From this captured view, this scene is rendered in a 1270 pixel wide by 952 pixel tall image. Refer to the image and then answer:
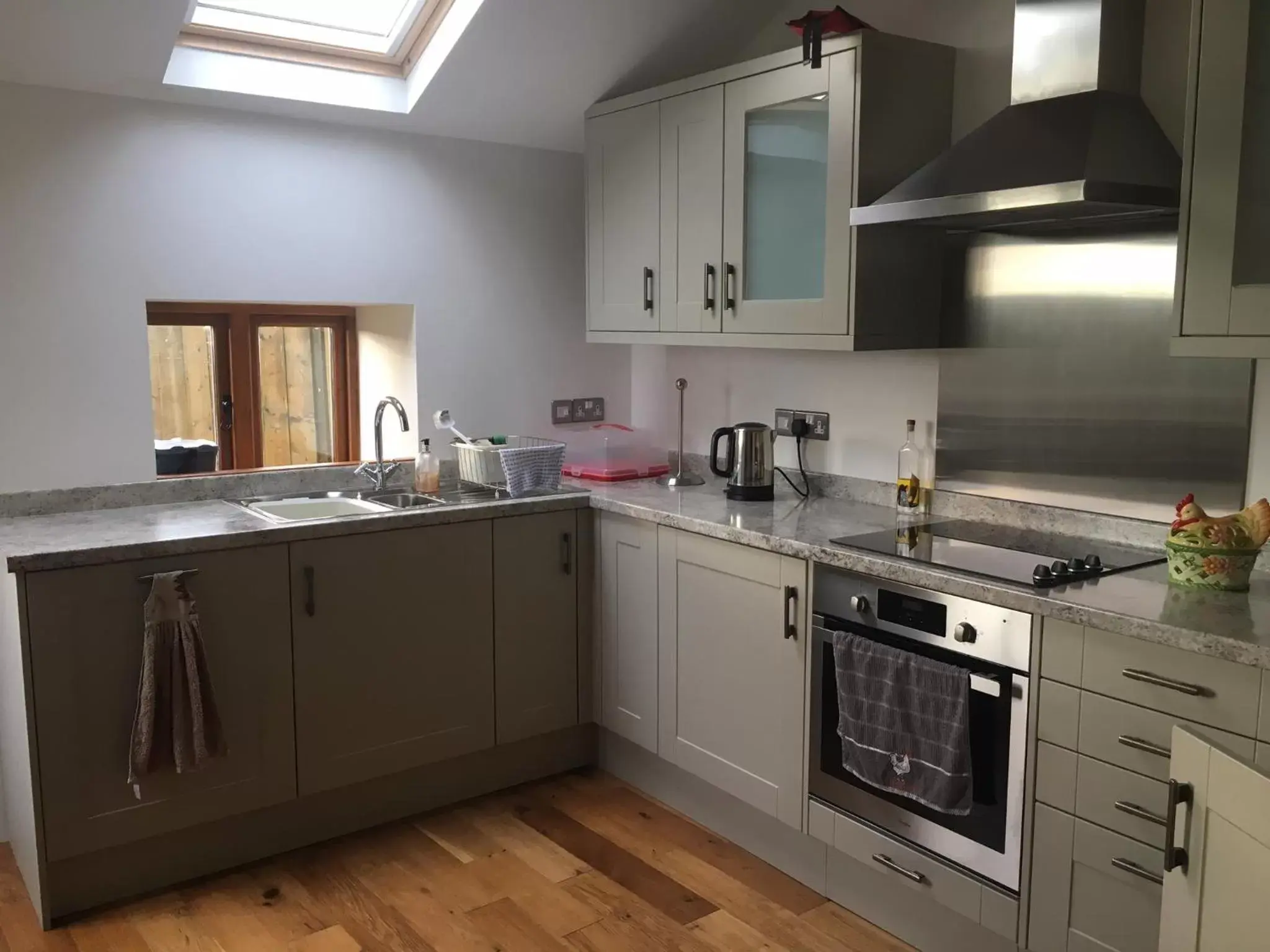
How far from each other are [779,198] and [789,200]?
0.04m

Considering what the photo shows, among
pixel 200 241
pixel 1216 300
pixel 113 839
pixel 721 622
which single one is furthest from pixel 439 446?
pixel 1216 300

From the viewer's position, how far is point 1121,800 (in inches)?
75.5

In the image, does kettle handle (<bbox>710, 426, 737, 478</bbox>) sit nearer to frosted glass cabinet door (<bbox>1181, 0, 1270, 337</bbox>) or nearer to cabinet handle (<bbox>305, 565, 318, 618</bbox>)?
cabinet handle (<bbox>305, 565, 318, 618</bbox>)

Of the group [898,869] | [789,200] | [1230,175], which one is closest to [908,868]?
[898,869]

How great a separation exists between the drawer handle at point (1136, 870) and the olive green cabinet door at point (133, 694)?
1942 mm

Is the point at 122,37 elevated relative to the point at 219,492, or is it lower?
elevated

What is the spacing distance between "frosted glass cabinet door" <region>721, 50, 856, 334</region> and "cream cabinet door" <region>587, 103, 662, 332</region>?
32cm

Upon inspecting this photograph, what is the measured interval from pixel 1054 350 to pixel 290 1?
7.35 ft

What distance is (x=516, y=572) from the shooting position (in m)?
3.12

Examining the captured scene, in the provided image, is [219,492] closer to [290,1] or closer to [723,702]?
[290,1]

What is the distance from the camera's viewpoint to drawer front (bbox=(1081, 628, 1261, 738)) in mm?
1740

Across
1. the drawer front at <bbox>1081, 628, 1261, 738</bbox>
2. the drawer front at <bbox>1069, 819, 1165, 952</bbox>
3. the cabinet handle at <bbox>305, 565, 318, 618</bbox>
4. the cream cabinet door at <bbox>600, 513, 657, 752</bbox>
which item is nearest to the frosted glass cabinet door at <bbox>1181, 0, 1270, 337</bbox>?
the drawer front at <bbox>1081, 628, 1261, 738</bbox>

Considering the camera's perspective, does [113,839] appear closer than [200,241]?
Yes

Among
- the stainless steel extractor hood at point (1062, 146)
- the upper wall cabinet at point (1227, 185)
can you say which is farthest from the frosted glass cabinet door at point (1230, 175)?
the stainless steel extractor hood at point (1062, 146)
